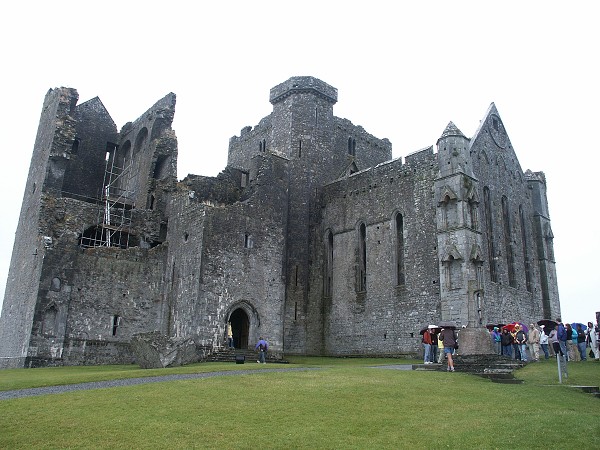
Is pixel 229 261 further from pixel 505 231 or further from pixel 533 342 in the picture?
pixel 505 231

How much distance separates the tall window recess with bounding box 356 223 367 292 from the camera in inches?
1289

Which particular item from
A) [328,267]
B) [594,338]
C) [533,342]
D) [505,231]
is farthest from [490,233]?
[328,267]

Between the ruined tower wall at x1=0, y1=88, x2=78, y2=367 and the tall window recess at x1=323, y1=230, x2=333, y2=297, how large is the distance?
50.8ft

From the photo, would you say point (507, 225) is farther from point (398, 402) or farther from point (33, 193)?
point (33, 193)

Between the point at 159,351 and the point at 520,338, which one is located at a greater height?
the point at 520,338

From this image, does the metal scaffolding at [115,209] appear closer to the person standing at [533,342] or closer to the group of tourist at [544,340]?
the group of tourist at [544,340]

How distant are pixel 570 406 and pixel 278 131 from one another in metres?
28.3

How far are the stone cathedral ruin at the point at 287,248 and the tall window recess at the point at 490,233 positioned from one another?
10cm

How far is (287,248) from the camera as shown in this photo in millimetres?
34844

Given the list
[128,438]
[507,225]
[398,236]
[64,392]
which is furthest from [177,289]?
[128,438]

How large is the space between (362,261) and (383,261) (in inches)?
70.9

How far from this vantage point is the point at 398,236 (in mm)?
31578

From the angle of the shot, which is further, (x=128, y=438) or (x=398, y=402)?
(x=398, y=402)

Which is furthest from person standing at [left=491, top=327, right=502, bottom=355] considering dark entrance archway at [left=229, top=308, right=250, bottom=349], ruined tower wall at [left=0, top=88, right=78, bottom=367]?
ruined tower wall at [left=0, top=88, right=78, bottom=367]
